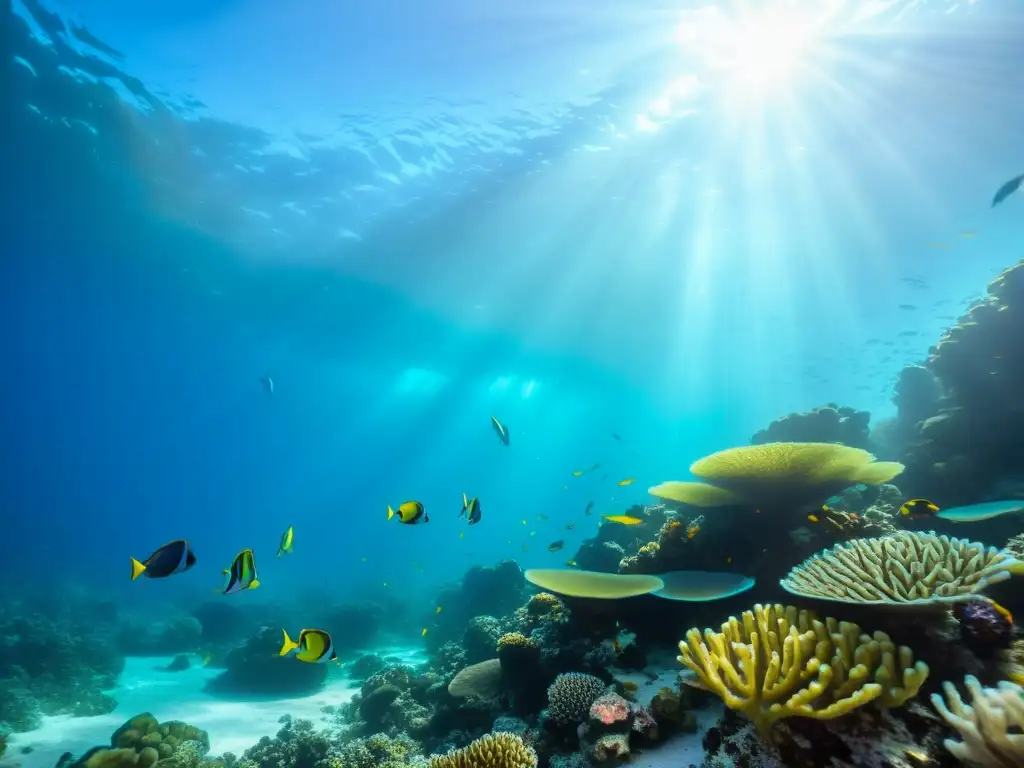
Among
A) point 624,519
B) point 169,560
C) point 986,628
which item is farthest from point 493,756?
point 624,519

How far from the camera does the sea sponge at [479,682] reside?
6.37 m

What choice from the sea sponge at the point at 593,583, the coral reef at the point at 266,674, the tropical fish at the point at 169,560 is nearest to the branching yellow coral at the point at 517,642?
the sea sponge at the point at 593,583

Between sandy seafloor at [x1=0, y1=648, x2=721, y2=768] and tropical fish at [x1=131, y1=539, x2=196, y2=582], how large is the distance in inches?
175

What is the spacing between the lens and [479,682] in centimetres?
657

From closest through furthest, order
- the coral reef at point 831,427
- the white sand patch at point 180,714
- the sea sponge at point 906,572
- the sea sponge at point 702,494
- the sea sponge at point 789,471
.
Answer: the sea sponge at point 906,572 < the sea sponge at point 789,471 < the sea sponge at point 702,494 < the white sand patch at point 180,714 < the coral reef at point 831,427

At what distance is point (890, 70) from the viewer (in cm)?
1409

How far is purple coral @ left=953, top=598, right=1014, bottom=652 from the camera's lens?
10.2 feet

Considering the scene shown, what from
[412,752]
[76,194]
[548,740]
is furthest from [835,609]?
[76,194]

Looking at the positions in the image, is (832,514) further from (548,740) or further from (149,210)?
(149,210)

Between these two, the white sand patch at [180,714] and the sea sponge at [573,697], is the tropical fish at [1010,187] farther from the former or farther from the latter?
the white sand patch at [180,714]

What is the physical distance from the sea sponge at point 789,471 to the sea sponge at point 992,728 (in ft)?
9.32

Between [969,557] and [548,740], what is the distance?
4.14 m

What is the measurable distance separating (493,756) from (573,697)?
3.84ft

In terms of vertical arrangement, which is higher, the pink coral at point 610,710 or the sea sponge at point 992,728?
the pink coral at point 610,710
